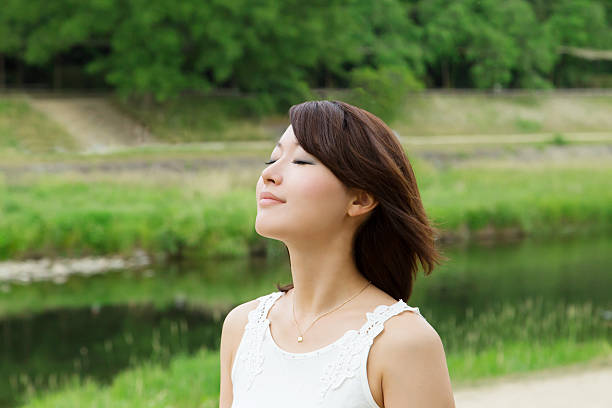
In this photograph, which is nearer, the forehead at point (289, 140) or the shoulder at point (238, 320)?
the forehead at point (289, 140)

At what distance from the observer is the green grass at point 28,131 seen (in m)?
26.1

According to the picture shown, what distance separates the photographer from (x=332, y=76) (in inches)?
1533

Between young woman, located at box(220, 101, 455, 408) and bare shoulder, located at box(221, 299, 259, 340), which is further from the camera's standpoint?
bare shoulder, located at box(221, 299, 259, 340)

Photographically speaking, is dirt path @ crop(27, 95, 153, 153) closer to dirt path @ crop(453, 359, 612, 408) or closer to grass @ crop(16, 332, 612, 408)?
grass @ crop(16, 332, 612, 408)

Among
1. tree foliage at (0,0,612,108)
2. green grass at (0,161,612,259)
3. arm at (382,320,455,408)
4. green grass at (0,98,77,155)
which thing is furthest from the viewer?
tree foliage at (0,0,612,108)

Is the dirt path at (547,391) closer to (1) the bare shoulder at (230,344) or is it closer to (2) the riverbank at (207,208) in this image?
(1) the bare shoulder at (230,344)

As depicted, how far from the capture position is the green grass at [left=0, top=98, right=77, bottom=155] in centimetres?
2606

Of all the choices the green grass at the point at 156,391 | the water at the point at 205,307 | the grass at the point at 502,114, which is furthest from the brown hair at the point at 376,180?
the grass at the point at 502,114

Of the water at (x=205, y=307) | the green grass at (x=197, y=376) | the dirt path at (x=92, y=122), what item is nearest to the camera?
the green grass at (x=197, y=376)

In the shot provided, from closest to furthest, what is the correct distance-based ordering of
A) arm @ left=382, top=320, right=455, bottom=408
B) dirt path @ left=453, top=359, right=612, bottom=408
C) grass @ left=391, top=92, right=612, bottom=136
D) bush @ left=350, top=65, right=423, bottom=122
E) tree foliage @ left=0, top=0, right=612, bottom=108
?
arm @ left=382, top=320, right=455, bottom=408 < dirt path @ left=453, top=359, right=612, bottom=408 < bush @ left=350, top=65, right=423, bottom=122 < tree foliage @ left=0, top=0, right=612, bottom=108 < grass @ left=391, top=92, right=612, bottom=136

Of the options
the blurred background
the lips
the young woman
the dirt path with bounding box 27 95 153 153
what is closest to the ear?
the young woman

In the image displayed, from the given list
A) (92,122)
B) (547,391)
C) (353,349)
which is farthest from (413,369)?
(92,122)

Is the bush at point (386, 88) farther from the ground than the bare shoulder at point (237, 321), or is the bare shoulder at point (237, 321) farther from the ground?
the bare shoulder at point (237, 321)

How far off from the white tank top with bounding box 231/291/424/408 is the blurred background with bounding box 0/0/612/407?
78cm
